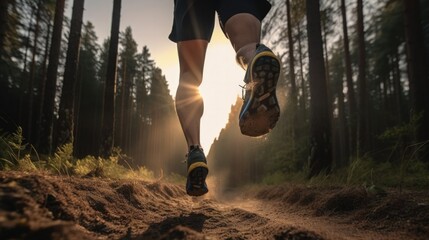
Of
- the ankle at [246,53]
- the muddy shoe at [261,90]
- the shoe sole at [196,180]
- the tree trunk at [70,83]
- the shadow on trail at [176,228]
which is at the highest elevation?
the tree trunk at [70,83]

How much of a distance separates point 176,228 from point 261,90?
1.13 meters

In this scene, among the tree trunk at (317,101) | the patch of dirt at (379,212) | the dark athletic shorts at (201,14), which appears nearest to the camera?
the patch of dirt at (379,212)

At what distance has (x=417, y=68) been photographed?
808 cm

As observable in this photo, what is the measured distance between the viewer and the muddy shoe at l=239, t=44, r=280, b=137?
74.5 inches

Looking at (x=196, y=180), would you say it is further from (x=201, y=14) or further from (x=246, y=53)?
(x=201, y=14)

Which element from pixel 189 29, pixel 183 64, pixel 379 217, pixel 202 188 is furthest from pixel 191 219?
pixel 189 29

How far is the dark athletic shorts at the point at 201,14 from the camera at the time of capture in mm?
2299

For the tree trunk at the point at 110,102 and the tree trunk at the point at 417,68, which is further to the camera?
the tree trunk at the point at 110,102

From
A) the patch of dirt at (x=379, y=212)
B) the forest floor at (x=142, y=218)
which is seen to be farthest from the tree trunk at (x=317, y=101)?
the forest floor at (x=142, y=218)

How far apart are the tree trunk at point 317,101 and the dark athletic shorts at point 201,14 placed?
5230 mm

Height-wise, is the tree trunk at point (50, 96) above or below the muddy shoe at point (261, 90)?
above

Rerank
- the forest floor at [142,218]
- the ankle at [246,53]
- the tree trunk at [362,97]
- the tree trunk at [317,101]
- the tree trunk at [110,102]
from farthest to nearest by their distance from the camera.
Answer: the tree trunk at [362,97] < the tree trunk at [110,102] < the tree trunk at [317,101] < the ankle at [246,53] < the forest floor at [142,218]

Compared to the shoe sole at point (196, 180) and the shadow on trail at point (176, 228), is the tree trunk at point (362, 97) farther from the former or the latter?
the shadow on trail at point (176, 228)

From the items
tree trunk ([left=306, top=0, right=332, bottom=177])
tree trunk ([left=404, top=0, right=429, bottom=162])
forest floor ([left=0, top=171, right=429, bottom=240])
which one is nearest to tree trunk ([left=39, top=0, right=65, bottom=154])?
tree trunk ([left=306, top=0, right=332, bottom=177])
